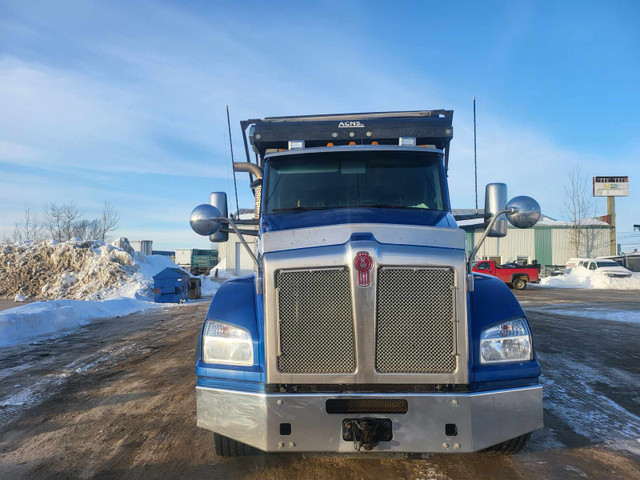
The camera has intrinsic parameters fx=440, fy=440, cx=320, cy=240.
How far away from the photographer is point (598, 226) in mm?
44031

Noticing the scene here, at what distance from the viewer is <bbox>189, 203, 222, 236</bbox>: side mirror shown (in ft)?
12.4

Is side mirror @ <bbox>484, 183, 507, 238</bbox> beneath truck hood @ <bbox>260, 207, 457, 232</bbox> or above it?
above

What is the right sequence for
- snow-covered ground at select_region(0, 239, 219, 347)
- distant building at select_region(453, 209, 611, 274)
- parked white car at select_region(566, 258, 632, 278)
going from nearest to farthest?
snow-covered ground at select_region(0, 239, 219, 347), parked white car at select_region(566, 258, 632, 278), distant building at select_region(453, 209, 611, 274)

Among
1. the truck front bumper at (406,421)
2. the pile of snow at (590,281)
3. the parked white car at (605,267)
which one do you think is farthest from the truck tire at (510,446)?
the parked white car at (605,267)

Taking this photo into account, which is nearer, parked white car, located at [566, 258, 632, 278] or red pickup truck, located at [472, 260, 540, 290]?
red pickup truck, located at [472, 260, 540, 290]

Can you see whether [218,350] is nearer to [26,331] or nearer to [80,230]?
[26,331]

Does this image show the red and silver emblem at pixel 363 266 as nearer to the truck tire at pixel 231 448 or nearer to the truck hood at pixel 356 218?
the truck hood at pixel 356 218

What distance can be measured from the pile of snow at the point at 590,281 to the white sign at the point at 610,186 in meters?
17.7

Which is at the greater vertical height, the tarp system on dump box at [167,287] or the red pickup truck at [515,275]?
the tarp system on dump box at [167,287]

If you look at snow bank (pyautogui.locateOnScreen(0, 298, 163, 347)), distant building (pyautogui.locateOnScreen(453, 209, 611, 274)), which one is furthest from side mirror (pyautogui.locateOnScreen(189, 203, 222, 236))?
distant building (pyautogui.locateOnScreen(453, 209, 611, 274))

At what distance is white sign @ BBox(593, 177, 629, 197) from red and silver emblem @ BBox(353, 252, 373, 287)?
164ft

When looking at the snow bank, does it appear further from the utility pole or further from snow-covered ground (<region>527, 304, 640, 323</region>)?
the utility pole

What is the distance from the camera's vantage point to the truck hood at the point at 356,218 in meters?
3.30

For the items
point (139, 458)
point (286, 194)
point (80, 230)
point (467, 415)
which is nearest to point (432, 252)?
point (467, 415)
